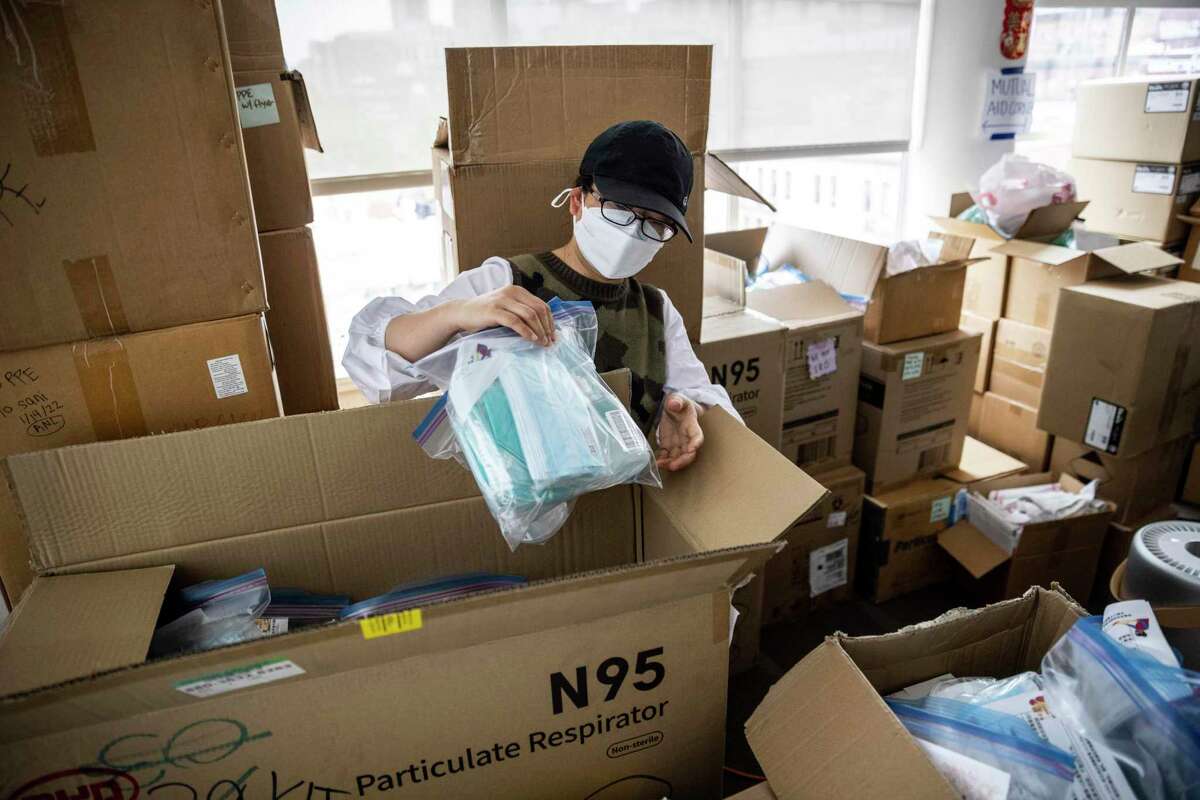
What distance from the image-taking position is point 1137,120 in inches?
120

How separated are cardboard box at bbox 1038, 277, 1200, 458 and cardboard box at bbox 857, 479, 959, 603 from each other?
1.52 feet

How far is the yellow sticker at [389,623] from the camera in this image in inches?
25.0

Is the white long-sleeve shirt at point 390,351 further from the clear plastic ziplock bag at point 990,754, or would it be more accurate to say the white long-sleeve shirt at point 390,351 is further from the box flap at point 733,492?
the clear plastic ziplock bag at point 990,754

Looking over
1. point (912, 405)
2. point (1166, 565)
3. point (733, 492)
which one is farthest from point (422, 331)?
point (912, 405)

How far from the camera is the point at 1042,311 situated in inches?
102

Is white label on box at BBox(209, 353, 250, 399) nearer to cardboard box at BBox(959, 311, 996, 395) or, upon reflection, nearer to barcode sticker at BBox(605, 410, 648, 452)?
barcode sticker at BBox(605, 410, 648, 452)

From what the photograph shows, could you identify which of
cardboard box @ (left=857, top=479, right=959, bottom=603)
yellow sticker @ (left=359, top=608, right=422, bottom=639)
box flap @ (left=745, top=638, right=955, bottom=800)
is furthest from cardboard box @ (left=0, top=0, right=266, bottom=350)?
cardboard box @ (left=857, top=479, right=959, bottom=603)

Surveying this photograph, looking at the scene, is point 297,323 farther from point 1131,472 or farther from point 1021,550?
point 1131,472

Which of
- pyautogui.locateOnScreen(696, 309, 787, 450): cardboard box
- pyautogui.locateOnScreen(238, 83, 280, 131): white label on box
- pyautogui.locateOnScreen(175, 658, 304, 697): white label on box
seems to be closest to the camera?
pyautogui.locateOnScreen(175, 658, 304, 697): white label on box

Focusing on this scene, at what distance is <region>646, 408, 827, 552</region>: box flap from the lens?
86cm

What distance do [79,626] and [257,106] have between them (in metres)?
0.95

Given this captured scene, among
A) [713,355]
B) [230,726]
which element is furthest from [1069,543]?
[230,726]

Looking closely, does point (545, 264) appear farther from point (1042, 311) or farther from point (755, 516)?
point (1042, 311)

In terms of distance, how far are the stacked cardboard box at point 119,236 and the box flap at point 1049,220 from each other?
2.53 meters
